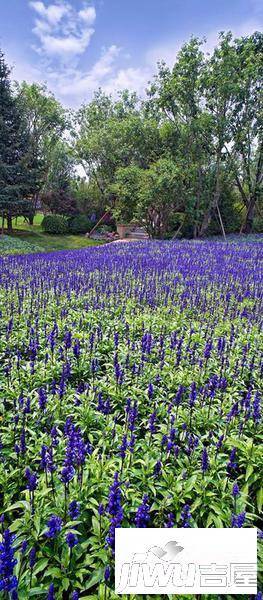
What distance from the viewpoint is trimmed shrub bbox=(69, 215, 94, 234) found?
37906mm

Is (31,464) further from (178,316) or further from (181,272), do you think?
(181,272)

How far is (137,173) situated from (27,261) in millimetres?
19619

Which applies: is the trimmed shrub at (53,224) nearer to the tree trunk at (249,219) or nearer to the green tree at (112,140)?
the green tree at (112,140)

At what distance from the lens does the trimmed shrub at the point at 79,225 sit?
37906mm

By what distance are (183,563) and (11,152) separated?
1229 inches

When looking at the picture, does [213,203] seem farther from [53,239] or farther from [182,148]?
[53,239]

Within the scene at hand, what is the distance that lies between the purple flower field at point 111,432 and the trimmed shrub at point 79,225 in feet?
102

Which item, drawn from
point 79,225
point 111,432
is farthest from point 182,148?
point 111,432

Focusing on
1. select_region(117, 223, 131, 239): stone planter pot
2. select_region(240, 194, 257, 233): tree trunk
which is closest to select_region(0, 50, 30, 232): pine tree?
select_region(117, 223, 131, 239): stone planter pot

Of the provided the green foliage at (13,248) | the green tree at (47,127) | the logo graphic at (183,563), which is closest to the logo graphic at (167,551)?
the logo graphic at (183,563)

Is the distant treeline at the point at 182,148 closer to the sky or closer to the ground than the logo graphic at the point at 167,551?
closer to the sky

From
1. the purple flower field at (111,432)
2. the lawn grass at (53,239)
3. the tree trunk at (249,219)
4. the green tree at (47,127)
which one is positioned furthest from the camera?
the green tree at (47,127)

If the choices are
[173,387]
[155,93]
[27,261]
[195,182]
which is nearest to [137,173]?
[195,182]

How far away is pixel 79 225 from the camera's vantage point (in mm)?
38062
